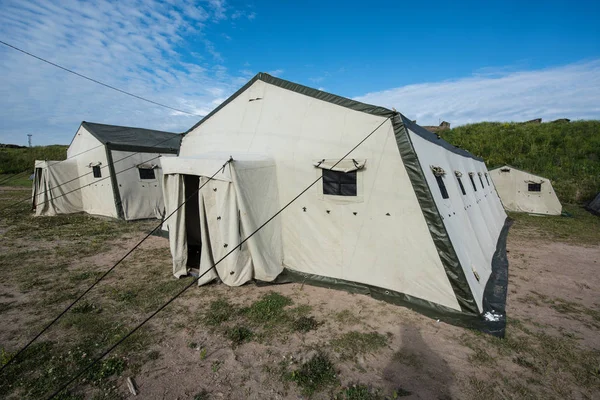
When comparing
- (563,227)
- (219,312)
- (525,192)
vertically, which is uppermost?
(525,192)

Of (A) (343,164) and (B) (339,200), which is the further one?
(B) (339,200)

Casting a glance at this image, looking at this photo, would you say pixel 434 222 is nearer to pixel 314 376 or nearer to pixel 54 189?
pixel 314 376

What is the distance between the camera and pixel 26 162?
3075cm

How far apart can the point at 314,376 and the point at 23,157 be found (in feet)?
140

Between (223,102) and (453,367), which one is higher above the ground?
(223,102)

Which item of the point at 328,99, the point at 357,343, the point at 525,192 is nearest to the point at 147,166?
the point at 328,99

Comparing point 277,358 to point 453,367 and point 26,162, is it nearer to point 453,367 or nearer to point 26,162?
point 453,367

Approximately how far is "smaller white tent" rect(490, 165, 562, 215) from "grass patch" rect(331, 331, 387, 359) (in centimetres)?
1376

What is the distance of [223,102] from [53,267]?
5748 millimetres

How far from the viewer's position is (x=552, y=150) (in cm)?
2147

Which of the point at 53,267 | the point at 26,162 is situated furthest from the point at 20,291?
the point at 26,162

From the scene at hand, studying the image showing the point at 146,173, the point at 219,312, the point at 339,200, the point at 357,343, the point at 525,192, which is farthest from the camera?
the point at 525,192

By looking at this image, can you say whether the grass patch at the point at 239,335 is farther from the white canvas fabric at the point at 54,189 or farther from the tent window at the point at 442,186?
the white canvas fabric at the point at 54,189

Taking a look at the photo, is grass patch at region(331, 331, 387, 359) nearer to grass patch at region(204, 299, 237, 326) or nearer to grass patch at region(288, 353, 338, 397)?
grass patch at region(288, 353, 338, 397)
